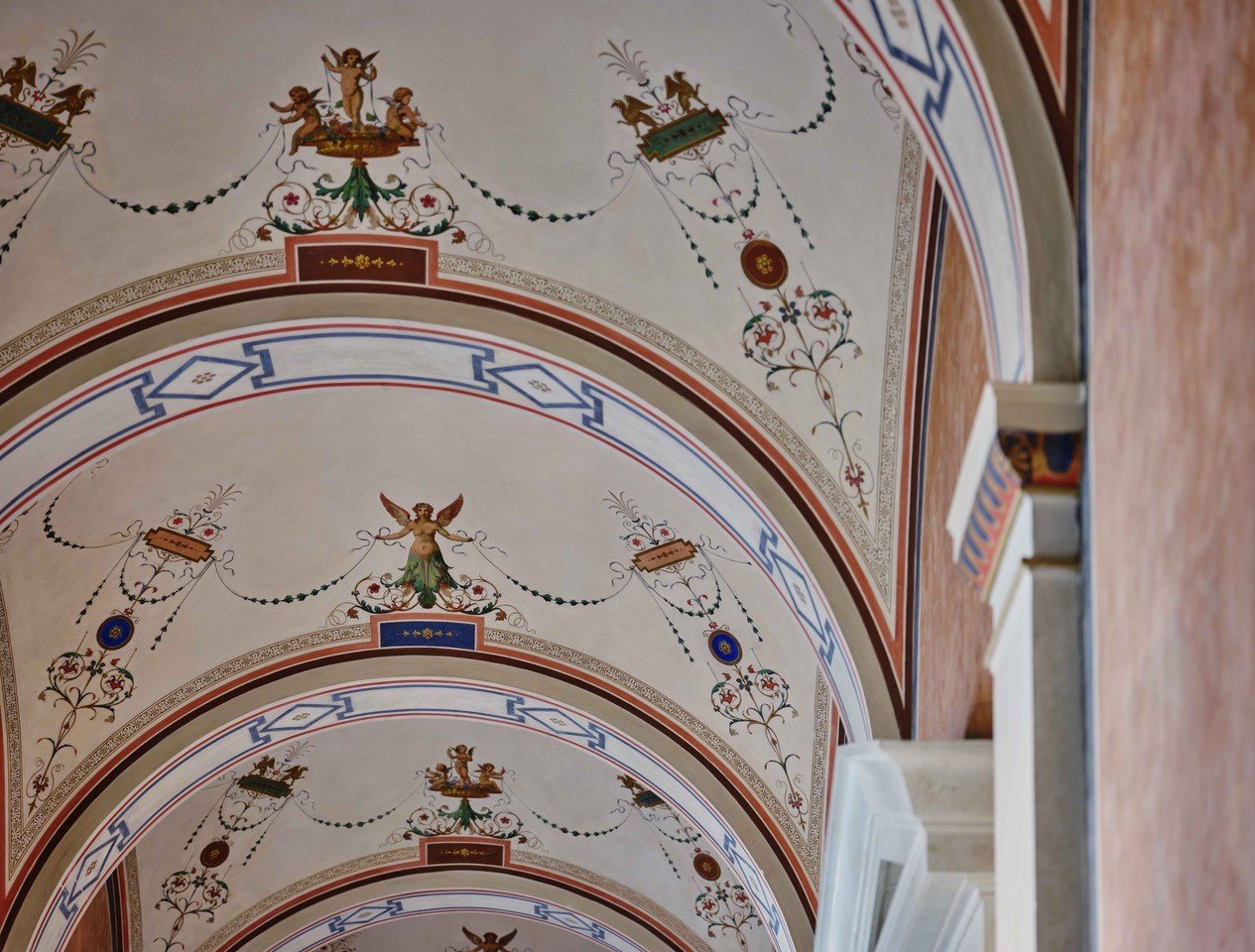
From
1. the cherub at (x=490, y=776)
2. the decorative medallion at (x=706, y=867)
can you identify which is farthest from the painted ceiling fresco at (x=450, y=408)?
the cherub at (x=490, y=776)

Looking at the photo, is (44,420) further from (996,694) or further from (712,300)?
(996,694)

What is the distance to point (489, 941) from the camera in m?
15.1

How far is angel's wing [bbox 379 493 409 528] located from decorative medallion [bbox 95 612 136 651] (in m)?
1.74

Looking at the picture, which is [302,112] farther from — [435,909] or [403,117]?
[435,909]

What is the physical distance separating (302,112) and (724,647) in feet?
13.5

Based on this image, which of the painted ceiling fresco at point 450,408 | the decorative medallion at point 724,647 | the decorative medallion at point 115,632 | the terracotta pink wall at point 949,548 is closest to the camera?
the terracotta pink wall at point 949,548

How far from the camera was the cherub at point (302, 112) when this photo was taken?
7.16m

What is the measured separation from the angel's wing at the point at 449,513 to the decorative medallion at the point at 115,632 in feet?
6.57

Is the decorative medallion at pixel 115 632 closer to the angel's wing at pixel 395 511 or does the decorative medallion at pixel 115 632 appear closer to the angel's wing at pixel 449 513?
→ the angel's wing at pixel 395 511

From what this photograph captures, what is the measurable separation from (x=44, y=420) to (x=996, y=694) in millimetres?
5355

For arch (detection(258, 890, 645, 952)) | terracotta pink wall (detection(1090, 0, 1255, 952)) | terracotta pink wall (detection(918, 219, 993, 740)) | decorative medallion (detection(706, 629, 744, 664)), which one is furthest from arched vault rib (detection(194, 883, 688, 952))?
terracotta pink wall (detection(1090, 0, 1255, 952))

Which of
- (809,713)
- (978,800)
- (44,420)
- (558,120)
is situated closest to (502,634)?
(809,713)

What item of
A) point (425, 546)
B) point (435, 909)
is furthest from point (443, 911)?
point (425, 546)

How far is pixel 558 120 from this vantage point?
7129 millimetres
